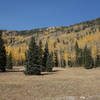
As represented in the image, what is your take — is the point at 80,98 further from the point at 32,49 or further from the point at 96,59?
the point at 96,59

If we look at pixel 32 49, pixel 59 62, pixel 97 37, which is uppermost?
pixel 97 37

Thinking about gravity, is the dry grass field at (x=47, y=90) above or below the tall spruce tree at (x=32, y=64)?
below

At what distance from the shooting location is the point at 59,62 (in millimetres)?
101812

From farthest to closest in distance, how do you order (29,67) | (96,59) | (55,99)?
(96,59), (29,67), (55,99)

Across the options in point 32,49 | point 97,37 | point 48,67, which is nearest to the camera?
point 32,49

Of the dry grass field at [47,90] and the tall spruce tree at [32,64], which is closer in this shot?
the dry grass field at [47,90]

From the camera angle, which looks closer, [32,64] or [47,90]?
[47,90]

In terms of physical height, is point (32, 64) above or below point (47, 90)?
above

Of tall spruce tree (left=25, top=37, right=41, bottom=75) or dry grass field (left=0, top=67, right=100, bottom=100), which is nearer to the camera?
dry grass field (left=0, top=67, right=100, bottom=100)

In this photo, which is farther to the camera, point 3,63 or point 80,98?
point 3,63

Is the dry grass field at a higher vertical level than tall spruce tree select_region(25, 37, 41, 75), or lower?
Result: lower

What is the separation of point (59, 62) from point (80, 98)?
3581 inches

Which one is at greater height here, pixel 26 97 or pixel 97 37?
pixel 97 37

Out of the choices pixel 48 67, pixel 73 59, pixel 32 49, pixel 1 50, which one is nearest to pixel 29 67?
pixel 32 49
